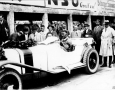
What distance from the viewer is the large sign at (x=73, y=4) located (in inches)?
398

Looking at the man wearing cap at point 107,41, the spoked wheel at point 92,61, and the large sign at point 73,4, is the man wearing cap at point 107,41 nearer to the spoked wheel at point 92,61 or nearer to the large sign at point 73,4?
the spoked wheel at point 92,61

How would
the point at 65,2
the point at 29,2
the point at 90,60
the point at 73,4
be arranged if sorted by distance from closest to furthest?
the point at 90,60 < the point at 29,2 < the point at 65,2 < the point at 73,4

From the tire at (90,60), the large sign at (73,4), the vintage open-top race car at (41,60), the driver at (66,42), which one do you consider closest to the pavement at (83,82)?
the tire at (90,60)

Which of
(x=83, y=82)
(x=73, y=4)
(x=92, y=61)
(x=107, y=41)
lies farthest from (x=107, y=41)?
(x=73, y=4)

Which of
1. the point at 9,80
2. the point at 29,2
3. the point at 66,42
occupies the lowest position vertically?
the point at 9,80

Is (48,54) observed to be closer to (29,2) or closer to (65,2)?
(29,2)

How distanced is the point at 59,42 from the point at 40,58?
3.13 feet

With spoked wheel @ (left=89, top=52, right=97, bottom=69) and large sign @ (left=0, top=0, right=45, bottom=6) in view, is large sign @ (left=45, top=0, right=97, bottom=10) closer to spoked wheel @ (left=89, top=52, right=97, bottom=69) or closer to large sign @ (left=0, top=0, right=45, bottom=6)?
large sign @ (left=0, top=0, right=45, bottom=6)

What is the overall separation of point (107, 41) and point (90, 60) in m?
1.46

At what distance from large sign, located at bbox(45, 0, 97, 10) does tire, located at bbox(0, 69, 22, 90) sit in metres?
6.25

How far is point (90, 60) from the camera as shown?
675cm

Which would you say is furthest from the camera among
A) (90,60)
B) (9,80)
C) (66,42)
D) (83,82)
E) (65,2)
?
(65,2)

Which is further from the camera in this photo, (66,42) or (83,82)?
(66,42)

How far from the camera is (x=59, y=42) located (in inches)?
225
